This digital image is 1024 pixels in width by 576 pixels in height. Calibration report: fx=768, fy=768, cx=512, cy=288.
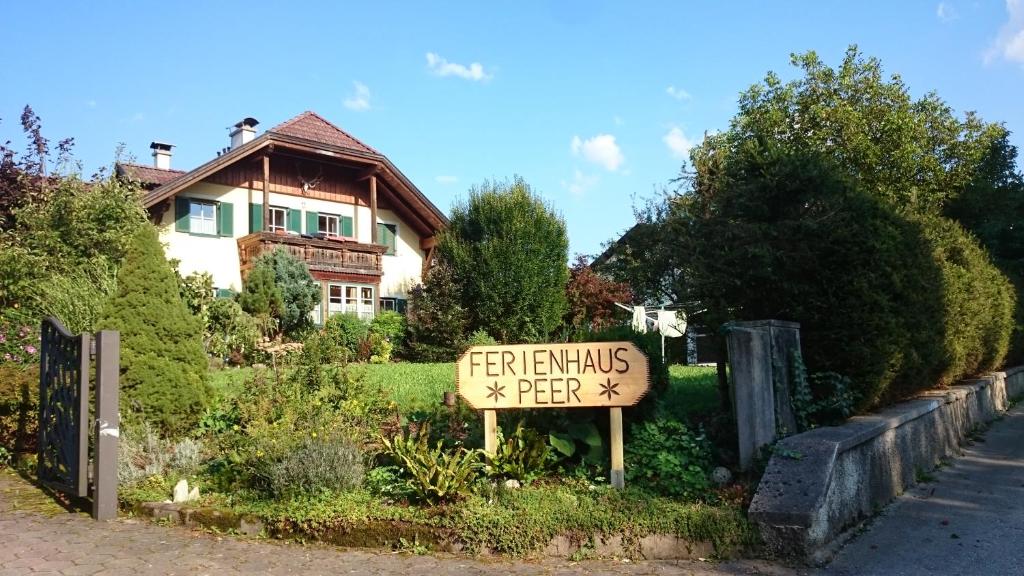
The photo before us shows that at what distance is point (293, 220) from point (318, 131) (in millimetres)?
3504

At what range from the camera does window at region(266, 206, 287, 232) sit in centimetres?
2589

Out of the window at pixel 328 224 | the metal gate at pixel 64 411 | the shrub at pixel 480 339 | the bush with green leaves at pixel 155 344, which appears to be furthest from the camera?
the window at pixel 328 224

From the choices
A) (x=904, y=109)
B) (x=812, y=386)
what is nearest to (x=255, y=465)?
(x=812, y=386)

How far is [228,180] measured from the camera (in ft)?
81.5

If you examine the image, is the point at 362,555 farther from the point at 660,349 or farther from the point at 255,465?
the point at 660,349

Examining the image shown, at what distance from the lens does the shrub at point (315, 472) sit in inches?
248

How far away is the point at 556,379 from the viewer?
6465mm

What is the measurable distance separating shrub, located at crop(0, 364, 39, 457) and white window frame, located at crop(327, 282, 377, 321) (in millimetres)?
15698

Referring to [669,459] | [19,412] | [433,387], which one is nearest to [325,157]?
[433,387]

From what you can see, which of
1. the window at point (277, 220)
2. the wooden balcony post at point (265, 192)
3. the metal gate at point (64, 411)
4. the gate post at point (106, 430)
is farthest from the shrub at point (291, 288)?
the gate post at point (106, 430)

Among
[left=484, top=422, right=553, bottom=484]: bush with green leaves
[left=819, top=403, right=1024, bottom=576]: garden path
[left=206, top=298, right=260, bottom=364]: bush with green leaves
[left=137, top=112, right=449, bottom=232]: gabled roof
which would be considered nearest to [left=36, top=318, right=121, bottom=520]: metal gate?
[left=484, top=422, right=553, bottom=484]: bush with green leaves

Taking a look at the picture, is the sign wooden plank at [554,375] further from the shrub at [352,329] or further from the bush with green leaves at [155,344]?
the shrub at [352,329]

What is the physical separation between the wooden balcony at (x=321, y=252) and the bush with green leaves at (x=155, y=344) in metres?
15.2

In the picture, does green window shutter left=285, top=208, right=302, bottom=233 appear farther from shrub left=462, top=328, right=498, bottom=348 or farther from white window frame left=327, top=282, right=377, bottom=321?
shrub left=462, top=328, right=498, bottom=348
